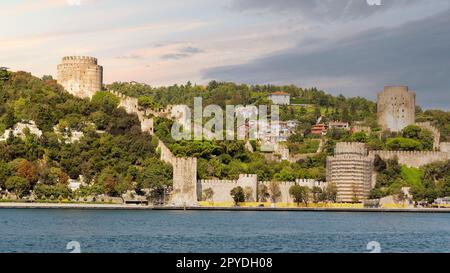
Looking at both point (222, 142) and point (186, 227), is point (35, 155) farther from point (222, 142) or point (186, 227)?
point (186, 227)

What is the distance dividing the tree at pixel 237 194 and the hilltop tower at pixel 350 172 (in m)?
5.26

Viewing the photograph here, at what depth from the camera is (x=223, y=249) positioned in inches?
814

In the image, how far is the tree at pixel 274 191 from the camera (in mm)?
50094

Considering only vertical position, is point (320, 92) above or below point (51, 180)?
above

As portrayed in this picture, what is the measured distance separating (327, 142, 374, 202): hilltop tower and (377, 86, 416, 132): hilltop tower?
1174cm

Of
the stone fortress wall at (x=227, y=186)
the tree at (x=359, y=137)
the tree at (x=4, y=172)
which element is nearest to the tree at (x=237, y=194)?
the stone fortress wall at (x=227, y=186)

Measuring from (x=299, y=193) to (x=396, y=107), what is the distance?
16.8 m

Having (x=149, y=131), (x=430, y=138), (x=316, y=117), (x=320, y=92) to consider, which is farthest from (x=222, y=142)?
(x=320, y=92)

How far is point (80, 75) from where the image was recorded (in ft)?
181

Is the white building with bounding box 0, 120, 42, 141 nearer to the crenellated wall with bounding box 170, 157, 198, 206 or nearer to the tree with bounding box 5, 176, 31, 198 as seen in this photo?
the tree with bounding box 5, 176, 31, 198

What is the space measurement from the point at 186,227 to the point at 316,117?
51.0 meters

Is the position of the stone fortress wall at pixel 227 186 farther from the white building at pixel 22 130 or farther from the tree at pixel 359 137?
the tree at pixel 359 137

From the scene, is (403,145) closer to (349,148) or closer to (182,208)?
(349,148)

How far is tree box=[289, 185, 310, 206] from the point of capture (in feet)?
163
